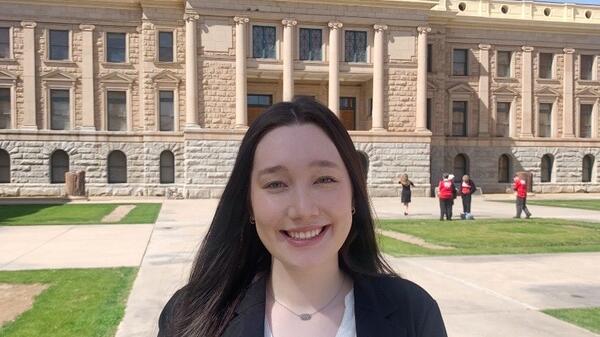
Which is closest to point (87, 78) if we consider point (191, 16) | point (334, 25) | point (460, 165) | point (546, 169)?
point (191, 16)

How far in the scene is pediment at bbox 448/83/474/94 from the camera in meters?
41.7

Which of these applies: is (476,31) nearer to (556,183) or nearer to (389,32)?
(389,32)

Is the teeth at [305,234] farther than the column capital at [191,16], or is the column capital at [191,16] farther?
the column capital at [191,16]

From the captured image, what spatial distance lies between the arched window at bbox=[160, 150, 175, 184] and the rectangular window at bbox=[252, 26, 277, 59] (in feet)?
29.8

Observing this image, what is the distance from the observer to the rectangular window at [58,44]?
1425 inches

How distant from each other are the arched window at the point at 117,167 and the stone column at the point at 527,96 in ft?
101

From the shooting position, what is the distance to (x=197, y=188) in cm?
3519

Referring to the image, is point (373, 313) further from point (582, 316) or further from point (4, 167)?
point (4, 167)

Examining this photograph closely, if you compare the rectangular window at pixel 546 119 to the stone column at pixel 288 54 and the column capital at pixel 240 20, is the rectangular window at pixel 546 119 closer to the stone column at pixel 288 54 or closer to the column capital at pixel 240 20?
the stone column at pixel 288 54

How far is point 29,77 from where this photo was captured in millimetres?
35812

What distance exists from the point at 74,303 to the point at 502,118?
4080cm

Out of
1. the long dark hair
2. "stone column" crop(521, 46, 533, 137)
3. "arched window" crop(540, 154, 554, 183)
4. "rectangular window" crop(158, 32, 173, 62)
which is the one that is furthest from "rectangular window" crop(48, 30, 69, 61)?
the long dark hair

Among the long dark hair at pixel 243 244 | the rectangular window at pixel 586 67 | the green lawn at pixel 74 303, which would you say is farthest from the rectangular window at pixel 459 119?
the long dark hair at pixel 243 244

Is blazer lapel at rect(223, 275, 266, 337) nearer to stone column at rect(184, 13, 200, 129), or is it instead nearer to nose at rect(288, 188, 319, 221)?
nose at rect(288, 188, 319, 221)
